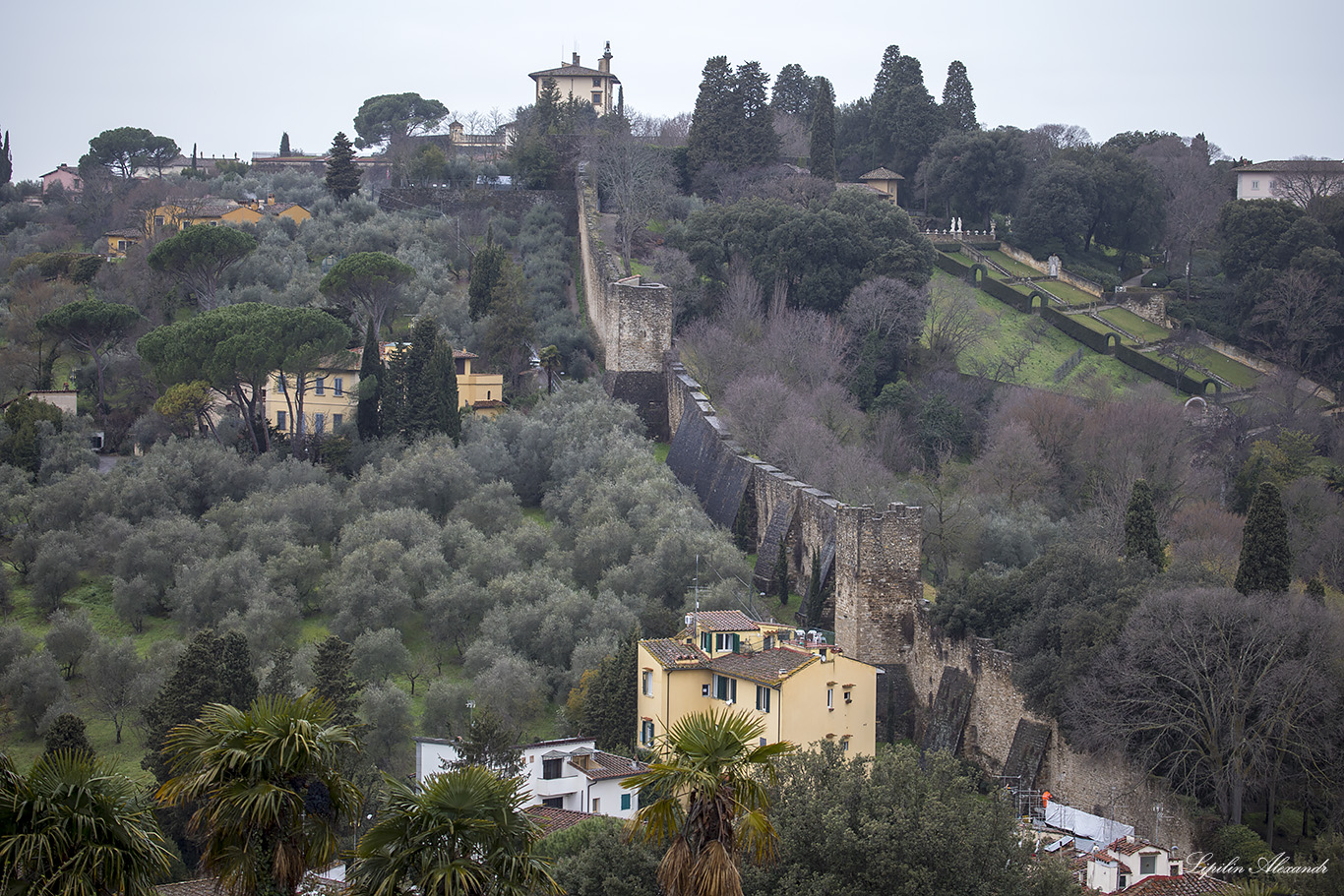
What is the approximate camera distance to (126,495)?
33.1 meters

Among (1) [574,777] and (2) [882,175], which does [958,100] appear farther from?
(1) [574,777]

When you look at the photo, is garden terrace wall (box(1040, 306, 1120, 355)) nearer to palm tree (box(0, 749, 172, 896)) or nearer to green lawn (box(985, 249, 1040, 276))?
green lawn (box(985, 249, 1040, 276))

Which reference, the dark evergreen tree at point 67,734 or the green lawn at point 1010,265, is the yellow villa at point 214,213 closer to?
the green lawn at point 1010,265

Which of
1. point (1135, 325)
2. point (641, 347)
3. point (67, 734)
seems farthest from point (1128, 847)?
point (1135, 325)

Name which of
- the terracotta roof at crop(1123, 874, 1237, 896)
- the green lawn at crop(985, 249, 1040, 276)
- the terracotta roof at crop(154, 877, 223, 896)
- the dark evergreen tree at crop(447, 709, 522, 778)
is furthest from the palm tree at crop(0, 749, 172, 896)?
the green lawn at crop(985, 249, 1040, 276)

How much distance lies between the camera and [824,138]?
55.3 metres

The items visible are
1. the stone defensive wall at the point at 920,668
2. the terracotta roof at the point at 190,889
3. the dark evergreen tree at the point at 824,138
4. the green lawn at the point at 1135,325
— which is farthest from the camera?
the dark evergreen tree at the point at 824,138

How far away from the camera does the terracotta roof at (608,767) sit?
20.4m

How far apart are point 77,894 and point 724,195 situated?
45.6 m

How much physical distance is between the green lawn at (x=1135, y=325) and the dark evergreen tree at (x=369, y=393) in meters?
25.8

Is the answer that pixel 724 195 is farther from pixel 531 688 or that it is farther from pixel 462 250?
pixel 531 688

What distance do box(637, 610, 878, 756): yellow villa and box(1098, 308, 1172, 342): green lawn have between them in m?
29.6

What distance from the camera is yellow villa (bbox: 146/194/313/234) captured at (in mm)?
52125

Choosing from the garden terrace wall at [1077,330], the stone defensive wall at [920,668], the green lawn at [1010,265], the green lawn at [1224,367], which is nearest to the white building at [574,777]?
the stone defensive wall at [920,668]
